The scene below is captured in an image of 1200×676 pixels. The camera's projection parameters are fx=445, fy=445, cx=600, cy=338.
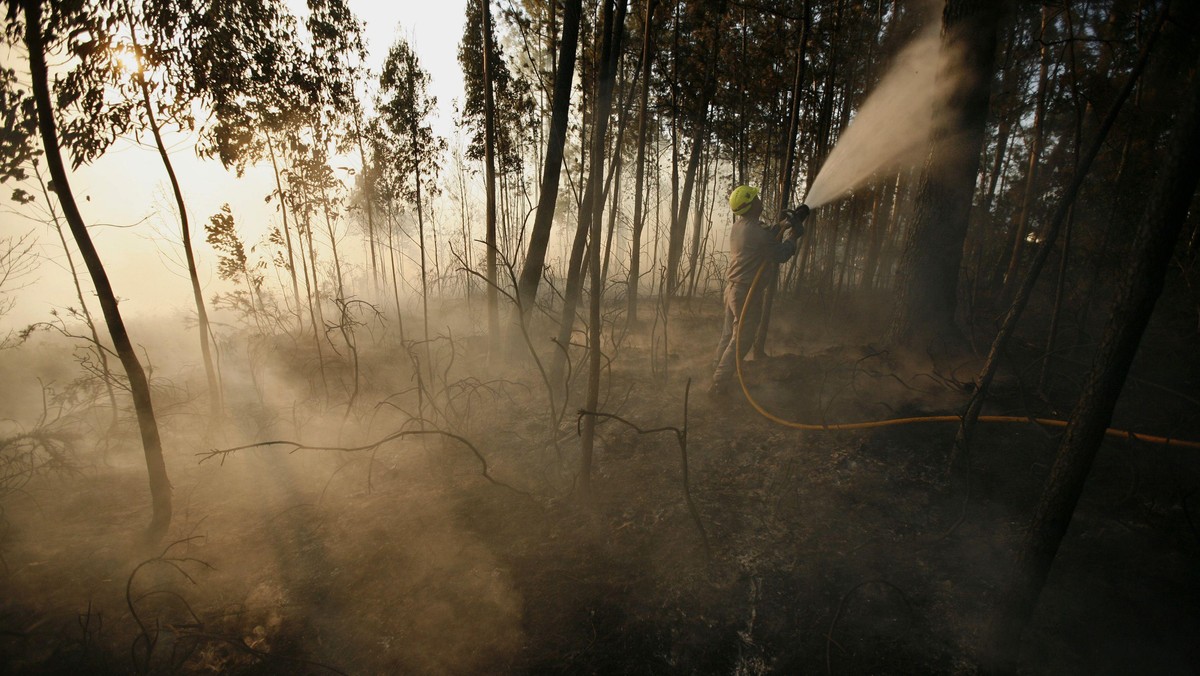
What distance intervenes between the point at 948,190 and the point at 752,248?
6.45 ft

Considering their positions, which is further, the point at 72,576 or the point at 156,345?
the point at 156,345

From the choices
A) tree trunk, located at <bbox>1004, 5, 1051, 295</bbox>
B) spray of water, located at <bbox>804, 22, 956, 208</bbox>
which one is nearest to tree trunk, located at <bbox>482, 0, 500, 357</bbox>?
spray of water, located at <bbox>804, 22, 956, 208</bbox>

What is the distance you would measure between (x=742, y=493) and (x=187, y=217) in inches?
317

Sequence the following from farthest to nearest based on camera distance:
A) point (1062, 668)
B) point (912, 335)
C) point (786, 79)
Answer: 1. point (786, 79)
2. point (912, 335)
3. point (1062, 668)

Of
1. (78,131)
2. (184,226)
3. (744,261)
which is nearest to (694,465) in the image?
(744,261)

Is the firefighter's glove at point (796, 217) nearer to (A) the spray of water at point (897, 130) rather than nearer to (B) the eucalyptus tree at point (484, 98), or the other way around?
(A) the spray of water at point (897, 130)

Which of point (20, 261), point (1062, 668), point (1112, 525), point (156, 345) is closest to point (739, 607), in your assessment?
point (1062, 668)

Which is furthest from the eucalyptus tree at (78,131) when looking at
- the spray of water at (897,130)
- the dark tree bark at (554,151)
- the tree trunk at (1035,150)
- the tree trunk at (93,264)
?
the tree trunk at (1035,150)

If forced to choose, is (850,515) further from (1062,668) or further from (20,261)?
(20,261)

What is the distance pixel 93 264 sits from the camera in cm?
316

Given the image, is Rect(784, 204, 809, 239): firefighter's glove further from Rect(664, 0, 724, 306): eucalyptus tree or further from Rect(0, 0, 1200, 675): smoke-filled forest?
Rect(664, 0, 724, 306): eucalyptus tree

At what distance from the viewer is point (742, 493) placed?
3521 millimetres

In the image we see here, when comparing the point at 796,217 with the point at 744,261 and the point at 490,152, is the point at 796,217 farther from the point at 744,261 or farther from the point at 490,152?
the point at 490,152

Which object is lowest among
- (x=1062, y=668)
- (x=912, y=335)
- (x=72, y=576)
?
(x=72, y=576)
